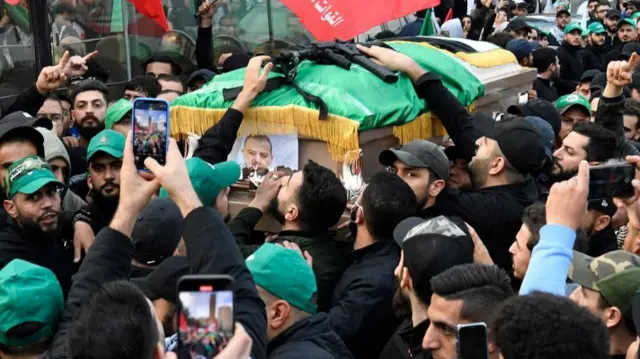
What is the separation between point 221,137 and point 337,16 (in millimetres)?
1386

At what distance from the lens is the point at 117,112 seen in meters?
5.56

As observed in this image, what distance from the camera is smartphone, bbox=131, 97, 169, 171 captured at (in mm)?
3129

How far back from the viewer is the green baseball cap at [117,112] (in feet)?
18.2

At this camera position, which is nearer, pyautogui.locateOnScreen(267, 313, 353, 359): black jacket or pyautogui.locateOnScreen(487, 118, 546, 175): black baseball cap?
pyautogui.locateOnScreen(267, 313, 353, 359): black jacket

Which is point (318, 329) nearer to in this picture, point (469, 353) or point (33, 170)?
point (469, 353)

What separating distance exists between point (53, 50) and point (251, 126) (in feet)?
10.6

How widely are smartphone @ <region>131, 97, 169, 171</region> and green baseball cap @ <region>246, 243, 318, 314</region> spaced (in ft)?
1.49

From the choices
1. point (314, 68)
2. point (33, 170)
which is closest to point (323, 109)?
point (314, 68)

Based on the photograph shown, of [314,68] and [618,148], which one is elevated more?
[314,68]

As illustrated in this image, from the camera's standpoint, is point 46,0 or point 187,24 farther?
point 187,24

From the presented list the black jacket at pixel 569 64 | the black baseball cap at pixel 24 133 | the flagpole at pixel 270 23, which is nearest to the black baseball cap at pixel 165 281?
the black baseball cap at pixel 24 133

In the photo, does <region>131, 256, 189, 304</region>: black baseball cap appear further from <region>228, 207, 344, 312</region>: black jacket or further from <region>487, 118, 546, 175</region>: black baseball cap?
<region>487, 118, 546, 175</region>: black baseball cap

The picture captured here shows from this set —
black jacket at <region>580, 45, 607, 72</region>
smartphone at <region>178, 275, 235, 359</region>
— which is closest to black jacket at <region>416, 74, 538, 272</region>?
smartphone at <region>178, 275, 235, 359</region>

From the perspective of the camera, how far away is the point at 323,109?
450cm
